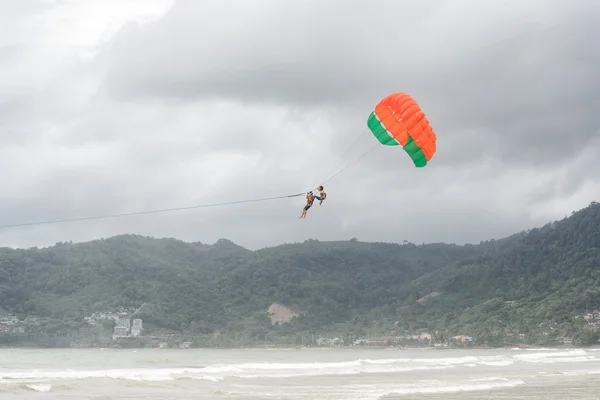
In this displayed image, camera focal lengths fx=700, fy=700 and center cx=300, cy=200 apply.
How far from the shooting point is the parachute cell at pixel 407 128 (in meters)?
29.4

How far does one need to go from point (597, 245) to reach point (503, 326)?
1069 inches

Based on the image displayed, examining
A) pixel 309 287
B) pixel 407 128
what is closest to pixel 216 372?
pixel 407 128

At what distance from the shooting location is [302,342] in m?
135

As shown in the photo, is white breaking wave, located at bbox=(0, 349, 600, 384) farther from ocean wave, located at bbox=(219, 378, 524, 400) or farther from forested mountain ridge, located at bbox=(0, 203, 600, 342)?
forested mountain ridge, located at bbox=(0, 203, 600, 342)

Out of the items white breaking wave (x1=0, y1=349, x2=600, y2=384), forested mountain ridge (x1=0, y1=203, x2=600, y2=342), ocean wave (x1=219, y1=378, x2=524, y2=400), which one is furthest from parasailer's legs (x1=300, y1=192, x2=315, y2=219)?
forested mountain ridge (x1=0, y1=203, x2=600, y2=342)

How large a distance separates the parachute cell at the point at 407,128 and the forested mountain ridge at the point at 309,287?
268 ft

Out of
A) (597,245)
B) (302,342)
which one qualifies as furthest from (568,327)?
(302,342)

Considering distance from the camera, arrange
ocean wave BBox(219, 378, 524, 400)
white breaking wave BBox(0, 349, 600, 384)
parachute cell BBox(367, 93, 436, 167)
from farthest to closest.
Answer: white breaking wave BBox(0, 349, 600, 384)
parachute cell BBox(367, 93, 436, 167)
ocean wave BBox(219, 378, 524, 400)

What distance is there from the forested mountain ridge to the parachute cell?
81.6 metres

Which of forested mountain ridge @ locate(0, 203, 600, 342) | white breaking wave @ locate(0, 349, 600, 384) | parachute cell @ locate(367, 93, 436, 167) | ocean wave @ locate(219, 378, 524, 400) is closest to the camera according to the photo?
ocean wave @ locate(219, 378, 524, 400)

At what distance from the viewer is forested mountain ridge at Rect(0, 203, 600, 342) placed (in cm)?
12369

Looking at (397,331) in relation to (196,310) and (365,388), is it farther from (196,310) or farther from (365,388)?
(365,388)

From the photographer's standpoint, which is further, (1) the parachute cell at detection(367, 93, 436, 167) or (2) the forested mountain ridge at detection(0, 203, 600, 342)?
(2) the forested mountain ridge at detection(0, 203, 600, 342)

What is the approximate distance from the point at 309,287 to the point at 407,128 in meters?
138
